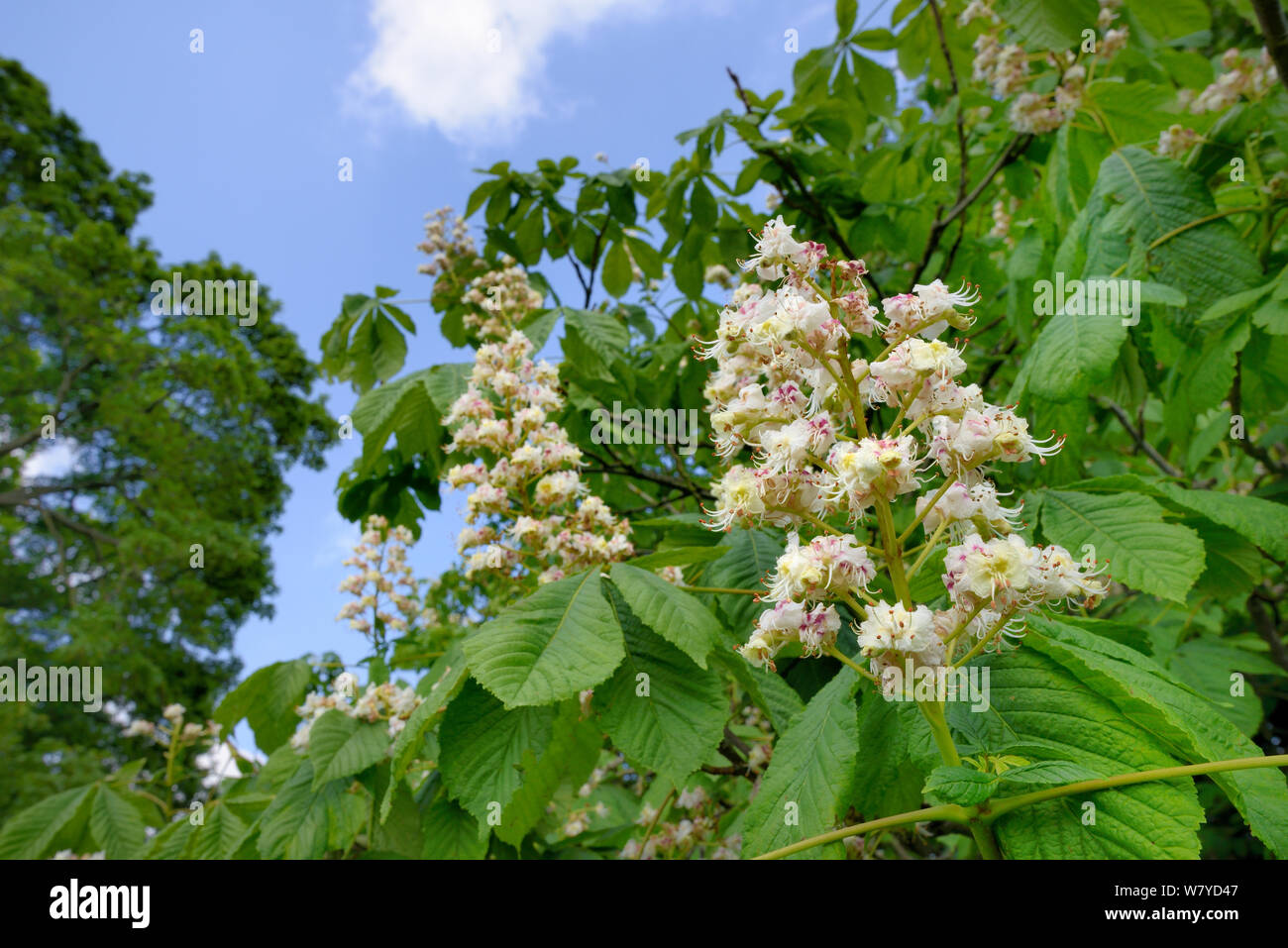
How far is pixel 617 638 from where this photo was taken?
45.1 inches

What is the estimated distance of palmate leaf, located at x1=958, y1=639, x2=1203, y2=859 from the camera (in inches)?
29.1

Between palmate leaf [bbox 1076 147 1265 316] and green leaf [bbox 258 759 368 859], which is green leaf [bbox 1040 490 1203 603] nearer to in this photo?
palmate leaf [bbox 1076 147 1265 316]

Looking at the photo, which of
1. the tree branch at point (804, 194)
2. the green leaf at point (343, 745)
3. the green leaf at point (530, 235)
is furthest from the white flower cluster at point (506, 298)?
the green leaf at point (343, 745)

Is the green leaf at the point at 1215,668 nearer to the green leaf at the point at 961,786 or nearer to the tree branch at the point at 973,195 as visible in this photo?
the tree branch at the point at 973,195

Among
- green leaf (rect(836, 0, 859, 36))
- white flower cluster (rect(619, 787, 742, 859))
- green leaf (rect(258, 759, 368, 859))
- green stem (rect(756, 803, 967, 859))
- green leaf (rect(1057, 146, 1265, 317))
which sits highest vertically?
green leaf (rect(836, 0, 859, 36))

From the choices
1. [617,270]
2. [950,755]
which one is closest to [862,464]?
[950,755]

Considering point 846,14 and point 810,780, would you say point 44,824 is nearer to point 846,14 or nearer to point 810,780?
point 810,780

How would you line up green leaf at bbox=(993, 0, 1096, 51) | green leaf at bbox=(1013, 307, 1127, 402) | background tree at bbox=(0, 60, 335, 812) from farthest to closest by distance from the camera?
background tree at bbox=(0, 60, 335, 812), green leaf at bbox=(993, 0, 1096, 51), green leaf at bbox=(1013, 307, 1127, 402)

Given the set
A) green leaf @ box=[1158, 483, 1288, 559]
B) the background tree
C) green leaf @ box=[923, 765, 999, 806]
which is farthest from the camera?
the background tree

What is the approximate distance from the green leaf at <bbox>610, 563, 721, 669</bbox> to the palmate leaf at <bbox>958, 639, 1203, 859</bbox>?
1.18ft

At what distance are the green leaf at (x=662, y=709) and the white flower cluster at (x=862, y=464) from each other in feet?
0.75

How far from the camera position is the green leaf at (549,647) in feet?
3.37

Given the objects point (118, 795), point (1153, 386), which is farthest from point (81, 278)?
point (1153, 386)

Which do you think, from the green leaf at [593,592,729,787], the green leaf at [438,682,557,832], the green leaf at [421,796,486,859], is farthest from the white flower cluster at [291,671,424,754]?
the green leaf at [593,592,729,787]
